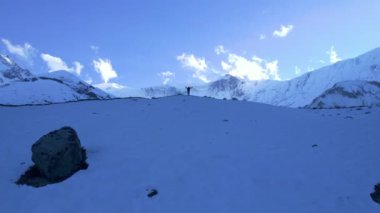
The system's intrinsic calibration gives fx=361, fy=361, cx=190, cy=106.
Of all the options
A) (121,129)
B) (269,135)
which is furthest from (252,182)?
(121,129)

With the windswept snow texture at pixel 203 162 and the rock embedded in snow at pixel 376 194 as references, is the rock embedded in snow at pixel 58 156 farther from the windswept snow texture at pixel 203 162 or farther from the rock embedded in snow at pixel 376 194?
the rock embedded in snow at pixel 376 194

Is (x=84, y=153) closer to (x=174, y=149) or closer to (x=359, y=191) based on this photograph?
(x=174, y=149)

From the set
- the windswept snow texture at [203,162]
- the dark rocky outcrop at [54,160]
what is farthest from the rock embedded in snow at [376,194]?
the dark rocky outcrop at [54,160]

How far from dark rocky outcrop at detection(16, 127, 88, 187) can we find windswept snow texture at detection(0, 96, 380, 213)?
1.71ft

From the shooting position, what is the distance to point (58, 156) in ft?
50.8

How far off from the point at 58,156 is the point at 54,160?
0.75 ft

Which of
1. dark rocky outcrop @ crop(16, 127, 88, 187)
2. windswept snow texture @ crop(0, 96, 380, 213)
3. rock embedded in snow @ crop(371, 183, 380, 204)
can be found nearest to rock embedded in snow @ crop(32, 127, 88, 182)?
dark rocky outcrop @ crop(16, 127, 88, 187)

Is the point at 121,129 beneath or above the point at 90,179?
above

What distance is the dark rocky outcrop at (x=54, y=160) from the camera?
1527cm

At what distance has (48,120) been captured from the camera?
24.5 metres

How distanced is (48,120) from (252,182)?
15830 mm

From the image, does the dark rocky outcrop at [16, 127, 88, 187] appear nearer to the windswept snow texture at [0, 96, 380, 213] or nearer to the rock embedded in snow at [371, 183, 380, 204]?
the windswept snow texture at [0, 96, 380, 213]

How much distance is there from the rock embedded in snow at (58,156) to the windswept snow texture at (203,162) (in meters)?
0.61

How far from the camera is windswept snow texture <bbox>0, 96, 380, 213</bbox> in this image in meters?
13.1
